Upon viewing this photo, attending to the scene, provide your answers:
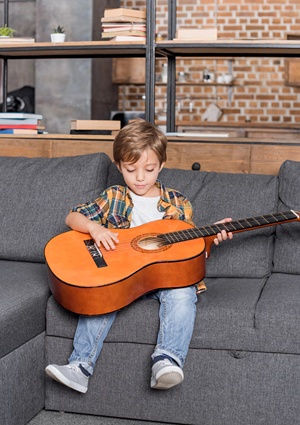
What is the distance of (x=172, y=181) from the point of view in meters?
3.01

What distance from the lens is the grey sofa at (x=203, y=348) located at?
231 centimetres

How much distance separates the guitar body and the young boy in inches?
2.0

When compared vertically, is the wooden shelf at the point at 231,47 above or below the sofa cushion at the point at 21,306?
above

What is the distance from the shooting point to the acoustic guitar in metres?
2.25

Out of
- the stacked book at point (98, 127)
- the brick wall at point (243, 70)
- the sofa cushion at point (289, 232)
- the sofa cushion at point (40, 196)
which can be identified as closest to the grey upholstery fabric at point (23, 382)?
the sofa cushion at point (40, 196)

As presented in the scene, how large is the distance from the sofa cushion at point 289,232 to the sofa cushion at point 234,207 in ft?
0.10

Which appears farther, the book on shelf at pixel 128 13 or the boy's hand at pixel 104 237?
the book on shelf at pixel 128 13

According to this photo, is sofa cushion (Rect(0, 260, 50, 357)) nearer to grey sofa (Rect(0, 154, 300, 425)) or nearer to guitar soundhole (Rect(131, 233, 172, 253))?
grey sofa (Rect(0, 154, 300, 425))

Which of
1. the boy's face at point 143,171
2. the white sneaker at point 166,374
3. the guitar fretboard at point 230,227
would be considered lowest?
the white sneaker at point 166,374

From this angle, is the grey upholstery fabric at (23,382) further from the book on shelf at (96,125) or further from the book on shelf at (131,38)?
the book on shelf at (131,38)

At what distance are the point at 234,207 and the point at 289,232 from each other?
23 centimetres

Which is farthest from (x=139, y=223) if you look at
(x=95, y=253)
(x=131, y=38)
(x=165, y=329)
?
(x=131, y=38)

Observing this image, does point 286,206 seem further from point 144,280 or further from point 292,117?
point 292,117

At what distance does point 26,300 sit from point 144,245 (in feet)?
1.40
